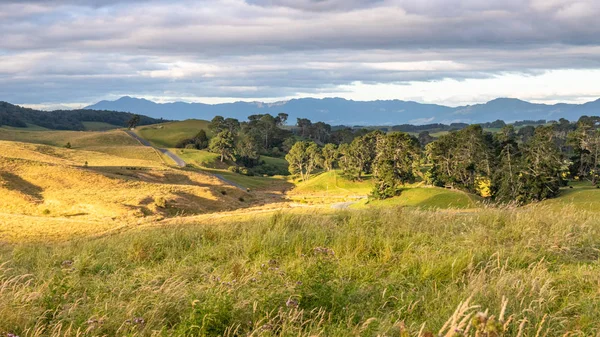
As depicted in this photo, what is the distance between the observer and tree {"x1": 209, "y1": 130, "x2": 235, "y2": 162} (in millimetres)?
116938

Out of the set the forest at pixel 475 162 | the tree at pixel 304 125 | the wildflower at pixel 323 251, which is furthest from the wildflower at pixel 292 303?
the tree at pixel 304 125

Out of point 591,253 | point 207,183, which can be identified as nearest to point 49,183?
point 207,183

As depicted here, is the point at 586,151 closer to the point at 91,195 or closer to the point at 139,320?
the point at 91,195

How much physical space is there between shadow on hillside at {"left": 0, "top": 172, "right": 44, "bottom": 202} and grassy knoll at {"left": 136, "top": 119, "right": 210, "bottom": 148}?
281 ft

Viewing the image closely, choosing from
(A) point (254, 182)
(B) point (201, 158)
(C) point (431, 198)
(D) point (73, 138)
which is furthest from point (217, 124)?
(C) point (431, 198)

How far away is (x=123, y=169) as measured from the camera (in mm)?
73250

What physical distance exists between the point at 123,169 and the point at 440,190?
1881 inches

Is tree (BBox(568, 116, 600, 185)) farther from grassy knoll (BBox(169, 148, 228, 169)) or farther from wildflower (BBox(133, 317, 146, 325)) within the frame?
wildflower (BBox(133, 317, 146, 325))

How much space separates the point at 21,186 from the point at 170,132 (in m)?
105

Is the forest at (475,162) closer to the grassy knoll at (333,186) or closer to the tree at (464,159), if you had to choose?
the tree at (464,159)

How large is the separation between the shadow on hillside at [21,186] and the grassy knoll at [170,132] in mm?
85742

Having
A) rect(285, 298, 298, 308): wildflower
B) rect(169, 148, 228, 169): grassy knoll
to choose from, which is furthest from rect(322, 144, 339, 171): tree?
rect(285, 298, 298, 308): wildflower

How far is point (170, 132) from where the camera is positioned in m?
154

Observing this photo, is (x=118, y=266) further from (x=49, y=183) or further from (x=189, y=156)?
(x=189, y=156)
